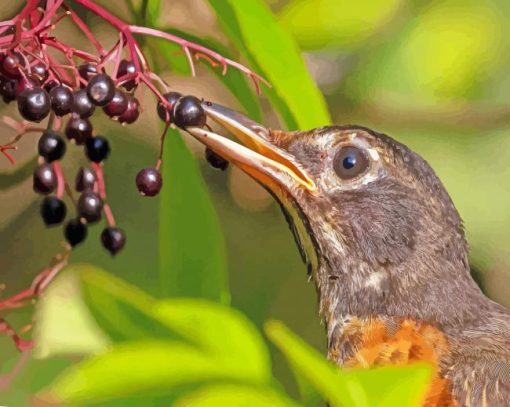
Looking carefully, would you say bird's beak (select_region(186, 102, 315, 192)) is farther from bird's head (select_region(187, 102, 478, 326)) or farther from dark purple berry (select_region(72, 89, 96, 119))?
dark purple berry (select_region(72, 89, 96, 119))

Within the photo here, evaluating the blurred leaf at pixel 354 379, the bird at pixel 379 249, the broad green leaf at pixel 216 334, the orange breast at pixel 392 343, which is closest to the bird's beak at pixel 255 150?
the bird at pixel 379 249

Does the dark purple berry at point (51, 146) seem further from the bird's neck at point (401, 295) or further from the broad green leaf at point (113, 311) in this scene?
the bird's neck at point (401, 295)

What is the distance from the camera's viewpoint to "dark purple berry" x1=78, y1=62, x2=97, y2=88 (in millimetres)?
1624

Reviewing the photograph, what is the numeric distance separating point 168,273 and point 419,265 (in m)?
0.78

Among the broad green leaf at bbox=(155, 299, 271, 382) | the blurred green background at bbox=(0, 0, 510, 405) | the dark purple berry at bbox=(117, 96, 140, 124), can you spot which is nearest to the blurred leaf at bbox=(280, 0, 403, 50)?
the blurred green background at bbox=(0, 0, 510, 405)

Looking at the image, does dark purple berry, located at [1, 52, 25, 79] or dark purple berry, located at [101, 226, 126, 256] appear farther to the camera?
dark purple berry, located at [101, 226, 126, 256]

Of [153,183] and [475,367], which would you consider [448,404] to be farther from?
[153,183]

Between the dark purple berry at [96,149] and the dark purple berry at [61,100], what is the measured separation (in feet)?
0.57

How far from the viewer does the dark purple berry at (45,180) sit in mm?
1704

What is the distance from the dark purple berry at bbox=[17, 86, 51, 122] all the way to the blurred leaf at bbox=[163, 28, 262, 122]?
13.6 inches

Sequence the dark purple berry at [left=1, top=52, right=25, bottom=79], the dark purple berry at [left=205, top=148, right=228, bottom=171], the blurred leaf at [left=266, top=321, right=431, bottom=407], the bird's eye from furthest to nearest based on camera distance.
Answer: the bird's eye, the dark purple berry at [left=205, top=148, right=228, bottom=171], the dark purple berry at [left=1, top=52, right=25, bottom=79], the blurred leaf at [left=266, top=321, right=431, bottom=407]

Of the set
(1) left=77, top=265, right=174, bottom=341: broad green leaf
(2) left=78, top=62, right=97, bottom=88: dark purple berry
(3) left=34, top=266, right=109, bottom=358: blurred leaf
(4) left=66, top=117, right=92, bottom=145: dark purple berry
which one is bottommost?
(1) left=77, top=265, right=174, bottom=341: broad green leaf

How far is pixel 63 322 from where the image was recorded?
1945mm

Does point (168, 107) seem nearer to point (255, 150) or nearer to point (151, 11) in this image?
point (151, 11)
